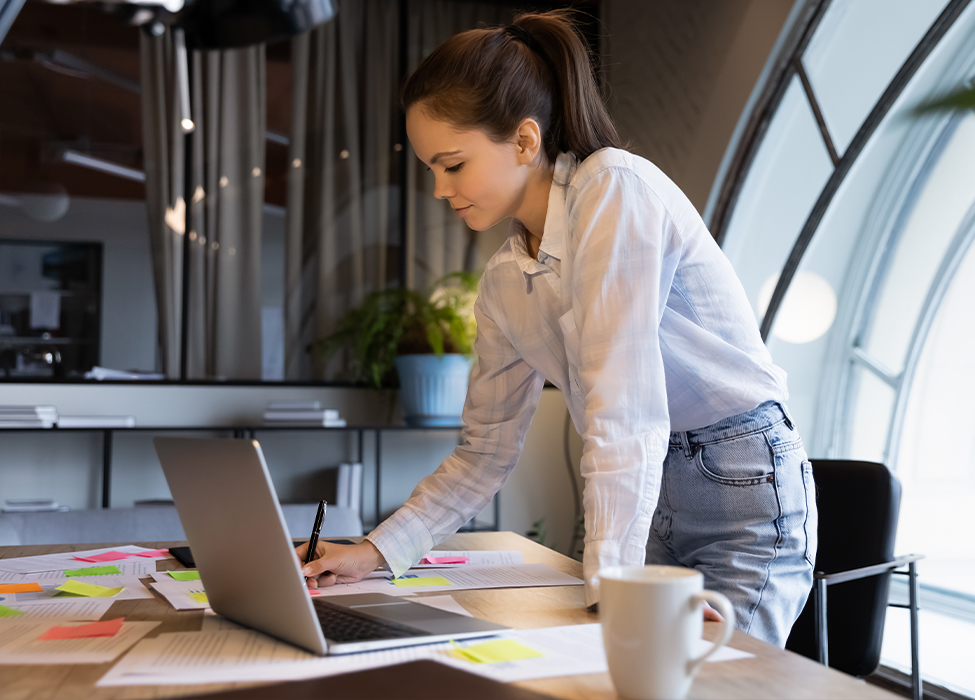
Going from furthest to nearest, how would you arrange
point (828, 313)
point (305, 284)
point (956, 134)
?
point (305, 284)
point (828, 313)
point (956, 134)

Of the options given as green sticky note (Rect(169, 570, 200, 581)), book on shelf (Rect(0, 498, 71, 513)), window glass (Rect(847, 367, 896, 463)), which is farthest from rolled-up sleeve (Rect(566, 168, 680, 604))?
book on shelf (Rect(0, 498, 71, 513))

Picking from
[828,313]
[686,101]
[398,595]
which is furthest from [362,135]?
[398,595]

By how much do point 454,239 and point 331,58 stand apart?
1.08 meters

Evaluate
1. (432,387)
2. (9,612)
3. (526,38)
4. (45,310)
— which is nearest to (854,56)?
(432,387)

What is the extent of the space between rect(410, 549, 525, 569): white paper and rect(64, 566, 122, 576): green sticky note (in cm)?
44

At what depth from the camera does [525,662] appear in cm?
78

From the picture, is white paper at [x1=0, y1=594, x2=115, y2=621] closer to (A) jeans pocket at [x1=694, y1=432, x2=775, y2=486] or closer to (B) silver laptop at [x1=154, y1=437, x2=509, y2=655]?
(B) silver laptop at [x1=154, y1=437, x2=509, y2=655]

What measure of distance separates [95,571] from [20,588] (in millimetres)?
136

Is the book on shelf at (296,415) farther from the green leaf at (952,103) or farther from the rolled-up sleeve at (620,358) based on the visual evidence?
the green leaf at (952,103)

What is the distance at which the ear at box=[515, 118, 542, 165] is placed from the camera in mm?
1236

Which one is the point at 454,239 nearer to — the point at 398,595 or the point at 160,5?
the point at 160,5

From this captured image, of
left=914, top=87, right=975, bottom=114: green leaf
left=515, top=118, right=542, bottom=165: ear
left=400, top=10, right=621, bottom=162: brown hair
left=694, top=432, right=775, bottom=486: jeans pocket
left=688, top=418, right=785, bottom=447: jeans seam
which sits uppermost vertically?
left=400, top=10, right=621, bottom=162: brown hair

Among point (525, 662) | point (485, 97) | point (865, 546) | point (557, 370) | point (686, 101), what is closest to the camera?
point (525, 662)

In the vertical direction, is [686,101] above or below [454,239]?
above
